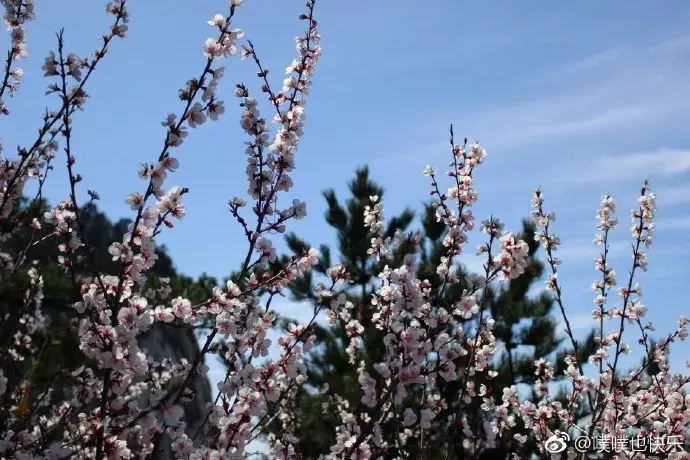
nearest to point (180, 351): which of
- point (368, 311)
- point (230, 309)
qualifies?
point (368, 311)

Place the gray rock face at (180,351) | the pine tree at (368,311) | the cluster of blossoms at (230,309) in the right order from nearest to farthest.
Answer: the cluster of blossoms at (230,309) → the pine tree at (368,311) → the gray rock face at (180,351)

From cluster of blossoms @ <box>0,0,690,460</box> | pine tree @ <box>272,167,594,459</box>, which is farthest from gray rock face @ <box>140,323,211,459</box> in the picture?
cluster of blossoms @ <box>0,0,690,460</box>

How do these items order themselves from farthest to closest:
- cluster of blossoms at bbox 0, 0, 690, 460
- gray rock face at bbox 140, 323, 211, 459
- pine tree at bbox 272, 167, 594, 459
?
1. gray rock face at bbox 140, 323, 211, 459
2. pine tree at bbox 272, 167, 594, 459
3. cluster of blossoms at bbox 0, 0, 690, 460

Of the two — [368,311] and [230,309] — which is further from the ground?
[368,311]

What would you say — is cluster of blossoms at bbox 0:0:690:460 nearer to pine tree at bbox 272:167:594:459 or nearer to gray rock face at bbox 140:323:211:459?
pine tree at bbox 272:167:594:459

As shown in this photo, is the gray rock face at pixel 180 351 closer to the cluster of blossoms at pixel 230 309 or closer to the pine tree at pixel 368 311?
the pine tree at pixel 368 311

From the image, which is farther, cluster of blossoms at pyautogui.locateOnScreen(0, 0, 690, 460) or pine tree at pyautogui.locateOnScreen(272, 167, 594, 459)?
pine tree at pyautogui.locateOnScreen(272, 167, 594, 459)

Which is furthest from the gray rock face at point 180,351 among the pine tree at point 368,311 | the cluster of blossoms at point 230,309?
the cluster of blossoms at point 230,309

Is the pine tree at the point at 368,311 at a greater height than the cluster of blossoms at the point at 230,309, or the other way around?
the pine tree at the point at 368,311

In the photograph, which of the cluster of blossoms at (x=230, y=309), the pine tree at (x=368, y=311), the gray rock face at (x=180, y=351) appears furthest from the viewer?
the gray rock face at (x=180, y=351)

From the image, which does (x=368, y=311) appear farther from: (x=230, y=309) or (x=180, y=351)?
(x=230, y=309)

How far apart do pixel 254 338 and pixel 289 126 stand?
1.17 m

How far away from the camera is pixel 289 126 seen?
370 cm

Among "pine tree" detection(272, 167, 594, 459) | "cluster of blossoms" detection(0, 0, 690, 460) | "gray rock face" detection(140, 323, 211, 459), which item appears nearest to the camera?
"cluster of blossoms" detection(0, 0, 690, 460)
